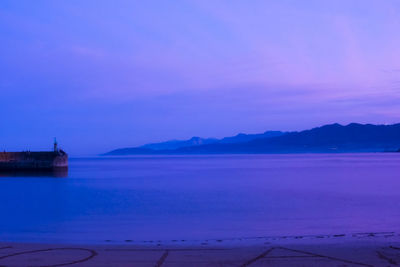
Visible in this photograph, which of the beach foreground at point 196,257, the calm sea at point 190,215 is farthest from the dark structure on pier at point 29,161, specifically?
the beach foreground at point 196,257

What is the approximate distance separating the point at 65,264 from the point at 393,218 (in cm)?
1964

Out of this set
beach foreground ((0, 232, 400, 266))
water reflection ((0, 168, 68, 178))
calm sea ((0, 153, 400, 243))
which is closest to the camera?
beach foreground ((0, 232, 400, 266))

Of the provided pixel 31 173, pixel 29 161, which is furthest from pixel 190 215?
pixel 29 161

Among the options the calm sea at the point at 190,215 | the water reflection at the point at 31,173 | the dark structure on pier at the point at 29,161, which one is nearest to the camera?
the calm sea at the point at 190,215

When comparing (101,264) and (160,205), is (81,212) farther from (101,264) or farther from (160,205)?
(101,264)

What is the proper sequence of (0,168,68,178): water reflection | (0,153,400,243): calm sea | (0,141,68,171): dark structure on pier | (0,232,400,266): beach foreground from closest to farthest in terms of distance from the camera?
(0,232,400,266): beach foreground → (0,153,400,243): calm sea → (0,168,68,178): water reflection → (0,141,68,171): dark structure on pier

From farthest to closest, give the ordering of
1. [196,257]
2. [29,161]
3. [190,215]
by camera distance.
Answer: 1. [29,161]
2. [190,215]
3. [196,257]

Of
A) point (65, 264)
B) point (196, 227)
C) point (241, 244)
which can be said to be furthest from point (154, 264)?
point (196, 227)

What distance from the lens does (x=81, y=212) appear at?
27984 millimetres

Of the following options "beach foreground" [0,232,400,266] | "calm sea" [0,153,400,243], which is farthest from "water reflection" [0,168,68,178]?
"beach foreground" [0,232,400,266]

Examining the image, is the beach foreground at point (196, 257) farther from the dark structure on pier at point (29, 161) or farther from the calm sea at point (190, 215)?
the dark structure on pier at point (29, 161)

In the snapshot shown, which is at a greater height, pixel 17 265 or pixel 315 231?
pixel 17 265

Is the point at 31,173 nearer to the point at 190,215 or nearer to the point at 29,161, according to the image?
the point at 29,161

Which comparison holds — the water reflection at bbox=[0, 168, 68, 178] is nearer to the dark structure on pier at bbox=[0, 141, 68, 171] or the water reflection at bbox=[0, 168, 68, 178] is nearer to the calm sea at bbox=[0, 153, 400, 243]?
the dark structure on pier at bbox=[0, 141, 68, 171]
